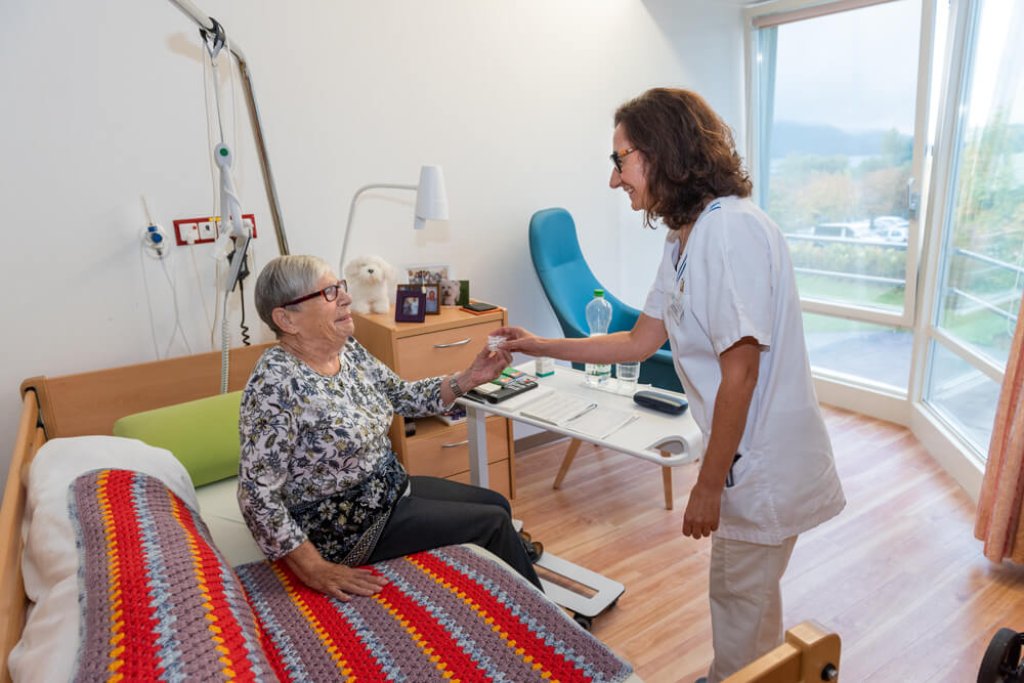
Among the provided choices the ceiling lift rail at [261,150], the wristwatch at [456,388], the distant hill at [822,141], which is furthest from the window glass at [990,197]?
the ceiling lift rail at [261,150]

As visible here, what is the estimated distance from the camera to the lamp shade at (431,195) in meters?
2.66

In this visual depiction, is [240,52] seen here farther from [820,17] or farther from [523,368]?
[820,17]

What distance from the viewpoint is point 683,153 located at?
145 cm

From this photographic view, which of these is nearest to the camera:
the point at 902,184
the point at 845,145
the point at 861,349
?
the point at 902,184

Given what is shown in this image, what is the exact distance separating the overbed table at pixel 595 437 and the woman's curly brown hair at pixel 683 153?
22.3 inches

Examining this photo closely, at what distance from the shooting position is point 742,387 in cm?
136

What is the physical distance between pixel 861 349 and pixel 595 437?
2.90 m

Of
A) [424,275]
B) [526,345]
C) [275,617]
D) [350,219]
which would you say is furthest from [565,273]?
[275,617]

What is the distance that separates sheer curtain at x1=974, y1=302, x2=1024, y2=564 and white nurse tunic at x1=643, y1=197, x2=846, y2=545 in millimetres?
1102

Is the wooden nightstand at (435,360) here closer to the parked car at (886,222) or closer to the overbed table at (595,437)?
Answer: the overbed table at (595,437)

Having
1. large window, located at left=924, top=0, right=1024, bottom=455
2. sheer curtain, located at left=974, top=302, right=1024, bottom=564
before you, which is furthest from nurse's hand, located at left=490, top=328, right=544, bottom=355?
large window, located at left=924, top=0, right=1024, bottom=455

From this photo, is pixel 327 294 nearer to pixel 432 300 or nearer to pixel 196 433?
pixel 196 433

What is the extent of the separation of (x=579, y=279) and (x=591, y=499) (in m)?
1.08

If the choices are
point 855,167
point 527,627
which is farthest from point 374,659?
point 855,167
